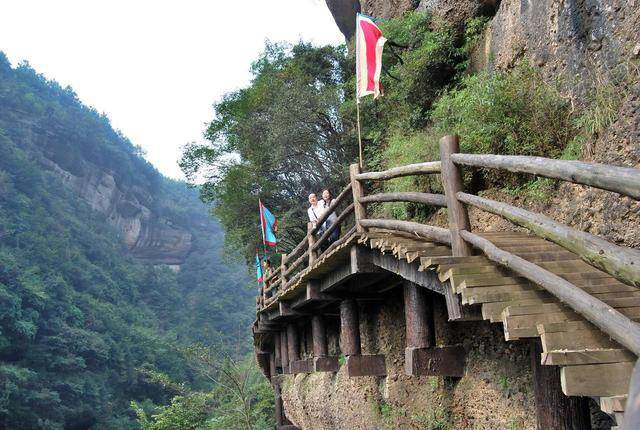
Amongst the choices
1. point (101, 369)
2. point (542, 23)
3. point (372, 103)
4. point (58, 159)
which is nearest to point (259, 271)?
point (372, 103)

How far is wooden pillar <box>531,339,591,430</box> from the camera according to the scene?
10.9 ft

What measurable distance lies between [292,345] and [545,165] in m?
8.55

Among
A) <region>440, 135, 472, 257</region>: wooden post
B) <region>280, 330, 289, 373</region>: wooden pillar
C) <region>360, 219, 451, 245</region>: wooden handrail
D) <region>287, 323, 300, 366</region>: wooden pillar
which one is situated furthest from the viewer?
<region>280, 330, 289, 373</region>: wooden pillar

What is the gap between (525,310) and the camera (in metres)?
2.53

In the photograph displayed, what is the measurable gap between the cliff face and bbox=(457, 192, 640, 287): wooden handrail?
6895 cm

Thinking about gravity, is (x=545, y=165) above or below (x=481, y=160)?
below

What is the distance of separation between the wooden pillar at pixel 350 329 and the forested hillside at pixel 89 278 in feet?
53.0

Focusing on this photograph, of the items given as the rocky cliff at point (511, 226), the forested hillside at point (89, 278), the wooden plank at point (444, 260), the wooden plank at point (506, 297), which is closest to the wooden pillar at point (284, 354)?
the rocky cliff at point (511, 226)

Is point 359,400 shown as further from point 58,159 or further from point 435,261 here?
point 58,159

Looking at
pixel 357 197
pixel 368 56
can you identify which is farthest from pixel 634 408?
pixel 368 56

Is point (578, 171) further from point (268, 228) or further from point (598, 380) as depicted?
point (268, 228)

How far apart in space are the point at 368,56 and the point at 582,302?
538 cm

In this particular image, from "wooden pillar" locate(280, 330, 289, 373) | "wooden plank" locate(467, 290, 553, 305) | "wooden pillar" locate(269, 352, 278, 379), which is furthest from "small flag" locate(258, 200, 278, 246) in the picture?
"wooden plank" locate(467, 290, 553, 305)

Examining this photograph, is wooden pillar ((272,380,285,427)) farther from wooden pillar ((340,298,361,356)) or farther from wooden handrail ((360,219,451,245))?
wooden handrail ((360,219,451,245))
